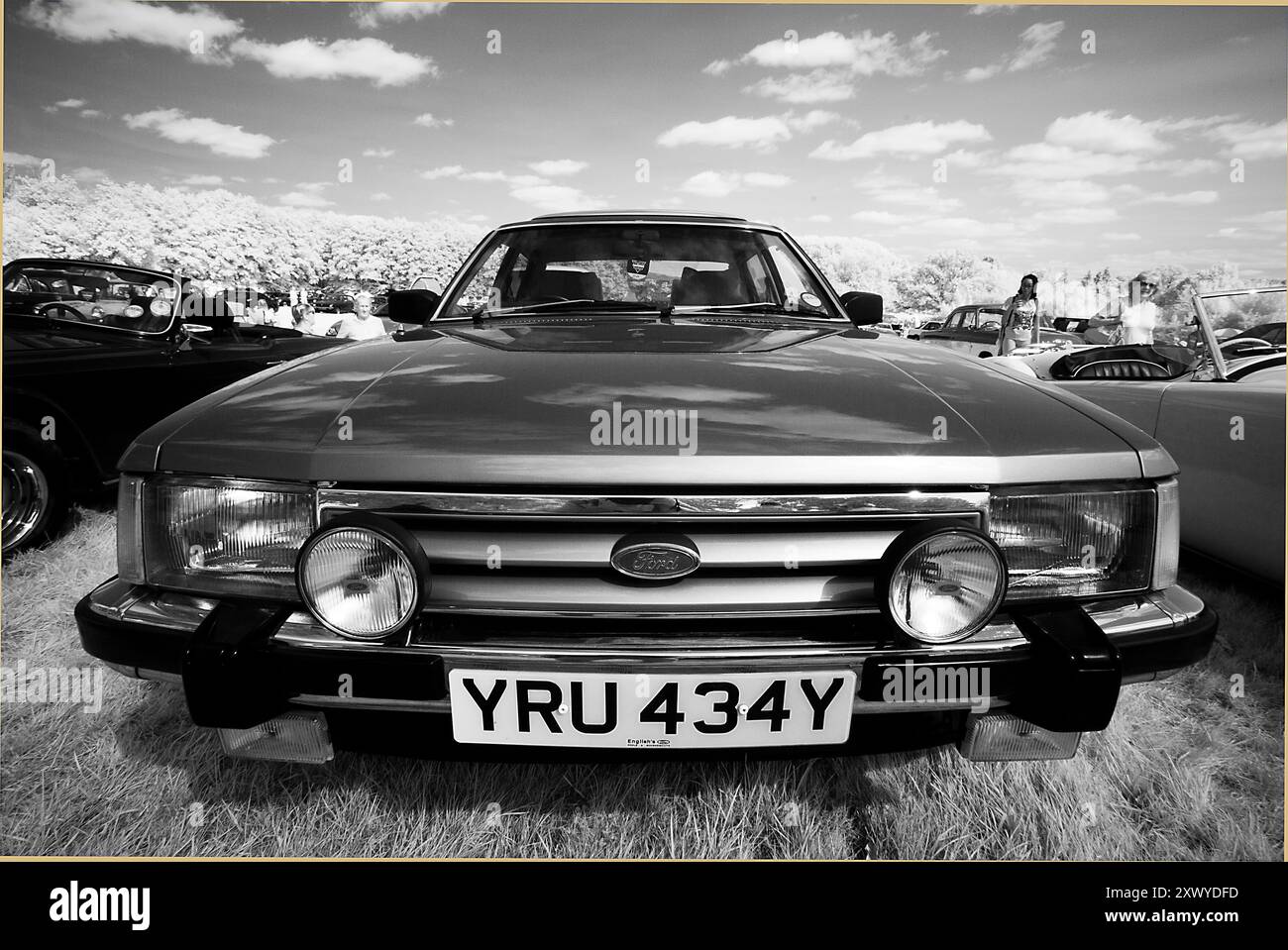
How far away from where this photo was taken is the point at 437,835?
63.5 inches

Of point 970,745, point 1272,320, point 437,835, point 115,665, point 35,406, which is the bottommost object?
point 437,835

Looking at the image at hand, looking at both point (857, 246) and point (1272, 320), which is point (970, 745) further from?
point (857, 246)

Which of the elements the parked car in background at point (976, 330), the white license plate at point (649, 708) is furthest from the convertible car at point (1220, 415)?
Result: the parked car in background at point (976, 330)

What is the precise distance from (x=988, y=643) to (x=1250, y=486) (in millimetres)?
2078

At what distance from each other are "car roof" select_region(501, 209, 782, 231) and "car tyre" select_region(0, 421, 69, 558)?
2.40 metres

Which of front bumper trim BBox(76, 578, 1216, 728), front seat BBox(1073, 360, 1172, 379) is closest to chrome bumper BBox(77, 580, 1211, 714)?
front bumper trim BBox(76, 578, 1216, 728)

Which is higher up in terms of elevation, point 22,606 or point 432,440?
point 432,440

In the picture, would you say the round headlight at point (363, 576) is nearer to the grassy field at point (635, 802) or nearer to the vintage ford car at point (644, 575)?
the vintage ford car at point (644, 575)

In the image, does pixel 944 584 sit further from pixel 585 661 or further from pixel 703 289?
pixel 703 289

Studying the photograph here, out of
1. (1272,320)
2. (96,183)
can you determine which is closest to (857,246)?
(96,183)

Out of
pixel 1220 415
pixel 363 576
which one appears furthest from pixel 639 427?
pixel 1220 415

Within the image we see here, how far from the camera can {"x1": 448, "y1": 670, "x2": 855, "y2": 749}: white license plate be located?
121 cm

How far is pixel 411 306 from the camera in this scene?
8.75 ft

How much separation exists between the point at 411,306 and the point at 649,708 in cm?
193
